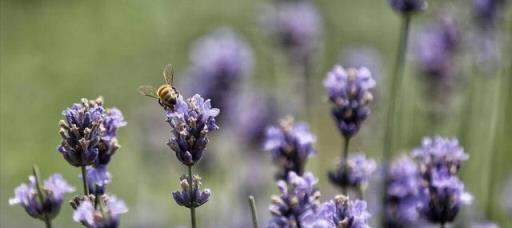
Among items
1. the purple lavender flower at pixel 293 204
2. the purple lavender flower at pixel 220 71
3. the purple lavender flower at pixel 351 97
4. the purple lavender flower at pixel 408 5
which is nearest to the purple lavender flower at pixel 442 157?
the purple lavender flower at pixel 351 97

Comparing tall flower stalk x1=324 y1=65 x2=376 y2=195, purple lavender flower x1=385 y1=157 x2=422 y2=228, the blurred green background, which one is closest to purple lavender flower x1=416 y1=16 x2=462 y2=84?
the blurred green background

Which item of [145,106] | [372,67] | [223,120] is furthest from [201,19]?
[223,120]

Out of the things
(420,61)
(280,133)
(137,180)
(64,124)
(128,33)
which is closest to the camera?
(64,124)

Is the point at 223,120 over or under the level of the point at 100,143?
over

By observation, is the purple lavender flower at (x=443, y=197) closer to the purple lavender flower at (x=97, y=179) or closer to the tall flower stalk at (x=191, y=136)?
the tall flower stalk at (x=191, y=136)

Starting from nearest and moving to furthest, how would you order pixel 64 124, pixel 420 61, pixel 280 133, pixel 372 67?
pixel 64 124 < pixel 280 133 < pixel 420 61 < pixel 372 67

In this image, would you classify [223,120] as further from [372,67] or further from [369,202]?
[372,67]

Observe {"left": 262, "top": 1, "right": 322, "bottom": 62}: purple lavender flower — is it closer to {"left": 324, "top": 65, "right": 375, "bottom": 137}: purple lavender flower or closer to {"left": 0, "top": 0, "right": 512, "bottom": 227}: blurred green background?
{"left": 0, "top": 0, "right": 512, "bottom": 227}: blurred green background
